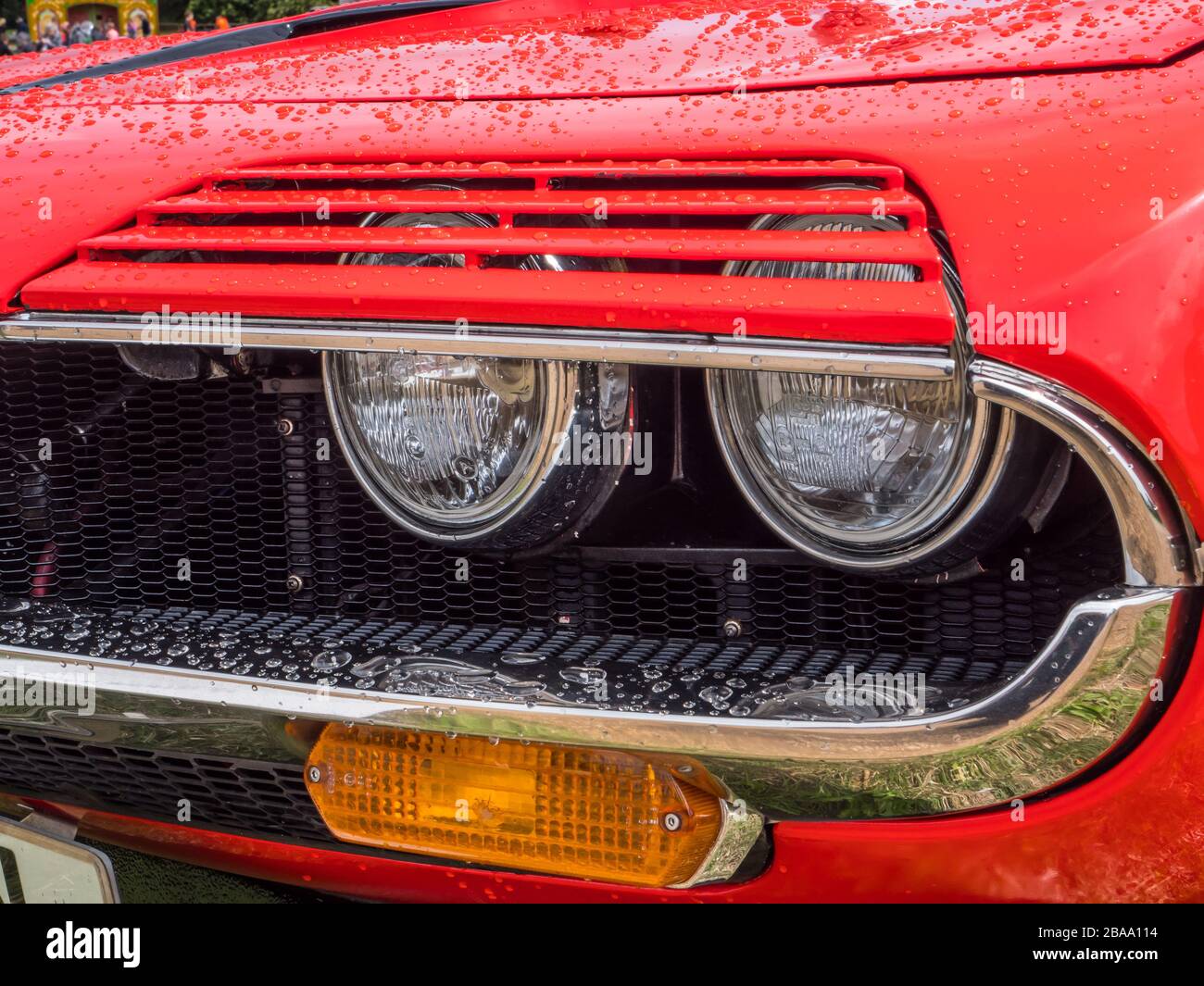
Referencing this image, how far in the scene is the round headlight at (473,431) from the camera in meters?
1.19

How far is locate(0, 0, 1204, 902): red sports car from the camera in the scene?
40.3 inches

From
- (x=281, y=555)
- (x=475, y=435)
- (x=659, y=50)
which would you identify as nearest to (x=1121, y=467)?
(x=475, y=435)

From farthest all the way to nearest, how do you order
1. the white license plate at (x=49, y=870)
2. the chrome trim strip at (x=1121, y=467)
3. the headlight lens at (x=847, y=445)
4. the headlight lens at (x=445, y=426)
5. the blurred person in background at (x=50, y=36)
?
the blurred person in background at (x=50, y=36), the white license plate at (x=49, y=870), the headlight lens at (x=445, y=426), the headlight lens at (x=847, y=445), the chrome trim strip at (x=1121, y=467)

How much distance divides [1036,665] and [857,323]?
12.5 inches

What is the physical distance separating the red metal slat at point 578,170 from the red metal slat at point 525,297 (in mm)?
105

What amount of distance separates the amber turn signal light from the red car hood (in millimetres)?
690

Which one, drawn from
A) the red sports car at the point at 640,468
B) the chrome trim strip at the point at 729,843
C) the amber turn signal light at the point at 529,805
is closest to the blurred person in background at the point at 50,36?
the red sports car at the point at 640,468

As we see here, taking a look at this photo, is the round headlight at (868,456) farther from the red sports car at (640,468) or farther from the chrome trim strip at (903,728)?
the chrome trim strip at (903,728)

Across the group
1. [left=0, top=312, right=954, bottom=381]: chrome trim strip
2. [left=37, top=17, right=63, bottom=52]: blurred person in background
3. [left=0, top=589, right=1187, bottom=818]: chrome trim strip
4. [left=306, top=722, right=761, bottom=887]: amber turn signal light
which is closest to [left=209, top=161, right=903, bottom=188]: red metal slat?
[left=0, top=312, right=954, bottom=381]: chrome trim strip

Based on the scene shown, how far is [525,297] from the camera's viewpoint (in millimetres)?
1111

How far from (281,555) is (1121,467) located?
923 millimetres

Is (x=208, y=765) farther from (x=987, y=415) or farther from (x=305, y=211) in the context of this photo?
(x=987, y=415)

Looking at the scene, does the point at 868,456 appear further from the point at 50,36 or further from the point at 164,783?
the point at 50,36

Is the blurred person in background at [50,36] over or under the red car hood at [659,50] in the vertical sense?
over
